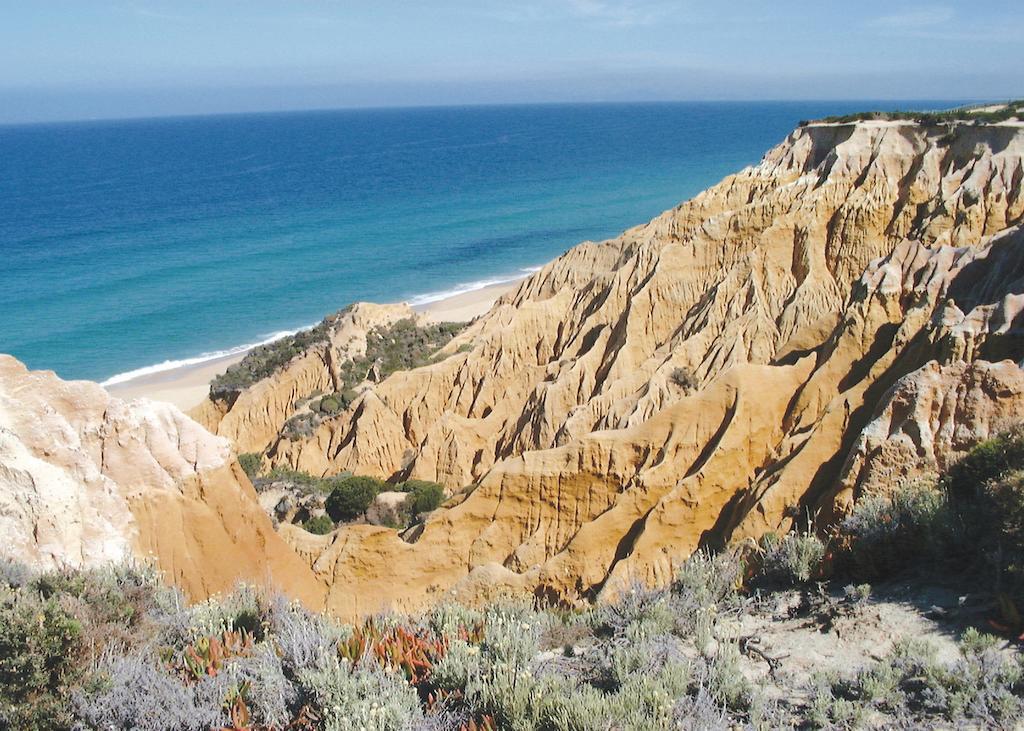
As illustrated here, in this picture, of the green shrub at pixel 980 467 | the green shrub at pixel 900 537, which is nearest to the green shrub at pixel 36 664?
the green shrub at pixel 900 537

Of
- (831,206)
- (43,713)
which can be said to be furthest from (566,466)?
(831,206)

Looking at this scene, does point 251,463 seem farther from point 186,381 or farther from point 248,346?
point 248,346

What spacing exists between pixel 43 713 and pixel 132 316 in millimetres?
56182

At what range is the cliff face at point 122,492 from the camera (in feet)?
33.3

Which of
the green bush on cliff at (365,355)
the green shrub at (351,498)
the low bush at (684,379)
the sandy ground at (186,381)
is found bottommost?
the sandy ground at (186,381)

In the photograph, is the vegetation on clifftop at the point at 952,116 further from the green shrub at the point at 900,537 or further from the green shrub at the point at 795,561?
the green shrub at the point at 795,561

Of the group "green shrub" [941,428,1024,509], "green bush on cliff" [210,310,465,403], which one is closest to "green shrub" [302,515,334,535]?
"green bush on cliff" [210,310,465,403]

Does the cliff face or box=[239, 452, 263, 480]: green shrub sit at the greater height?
the cliff face

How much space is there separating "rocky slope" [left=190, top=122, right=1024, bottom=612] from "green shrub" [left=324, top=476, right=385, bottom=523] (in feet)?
8.14

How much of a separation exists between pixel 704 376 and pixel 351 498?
10.0 m

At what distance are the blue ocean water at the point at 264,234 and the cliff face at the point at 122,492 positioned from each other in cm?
3888

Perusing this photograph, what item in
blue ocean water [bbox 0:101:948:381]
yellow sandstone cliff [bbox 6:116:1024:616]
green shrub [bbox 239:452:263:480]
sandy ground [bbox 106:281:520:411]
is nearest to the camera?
yellow sandstone cliff [bbox 6:116:1024:616]

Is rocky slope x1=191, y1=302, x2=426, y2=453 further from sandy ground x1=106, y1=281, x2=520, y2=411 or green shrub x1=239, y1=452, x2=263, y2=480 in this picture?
sandy ground x1=106, y1=281, x2=520, y2=411

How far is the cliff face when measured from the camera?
10.2m
